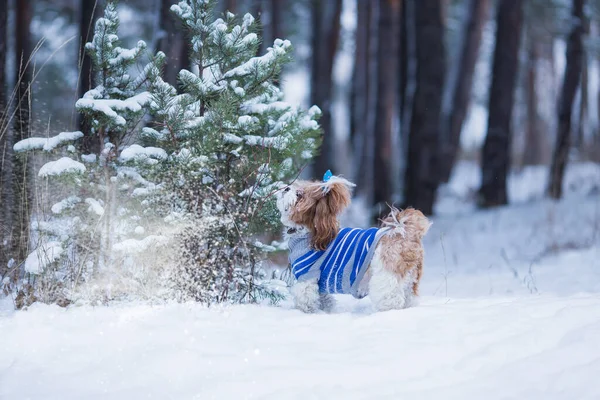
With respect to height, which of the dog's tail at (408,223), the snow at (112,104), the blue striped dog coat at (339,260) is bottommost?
the blue striped dog coat at (339,260)

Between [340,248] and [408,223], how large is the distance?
0.54m

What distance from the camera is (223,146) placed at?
5.02m

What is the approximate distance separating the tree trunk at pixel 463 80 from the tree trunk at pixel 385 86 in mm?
2797

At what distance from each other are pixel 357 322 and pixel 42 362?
6.64 ft

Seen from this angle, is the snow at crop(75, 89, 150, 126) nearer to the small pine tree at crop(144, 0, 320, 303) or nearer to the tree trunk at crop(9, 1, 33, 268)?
the small pine tree at crop(144, 0, 320, 303)

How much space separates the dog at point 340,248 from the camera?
14.8ft

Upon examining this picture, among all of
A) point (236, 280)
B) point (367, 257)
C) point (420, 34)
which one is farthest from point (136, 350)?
point (420, 34)

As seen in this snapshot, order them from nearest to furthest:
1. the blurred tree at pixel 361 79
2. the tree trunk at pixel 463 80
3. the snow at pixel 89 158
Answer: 1. the snow at pixel 89 158
2. the tree trunk at pixel 463 80
3. the blurred tree at pixel 361 79

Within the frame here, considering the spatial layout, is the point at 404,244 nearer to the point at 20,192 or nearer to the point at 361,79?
the point at 20,192

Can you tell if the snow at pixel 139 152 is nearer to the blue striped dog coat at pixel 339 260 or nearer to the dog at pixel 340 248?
the dog at pixel 340 248

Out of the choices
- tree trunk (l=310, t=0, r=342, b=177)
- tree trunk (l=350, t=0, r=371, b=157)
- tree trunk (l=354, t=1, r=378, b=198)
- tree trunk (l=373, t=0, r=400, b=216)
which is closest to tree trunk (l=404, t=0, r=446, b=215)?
tree trunk (l=373, t=0, r=400, b=216)

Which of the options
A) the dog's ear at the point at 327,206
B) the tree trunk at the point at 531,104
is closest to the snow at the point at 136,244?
the dog's ear at the point at 327,206

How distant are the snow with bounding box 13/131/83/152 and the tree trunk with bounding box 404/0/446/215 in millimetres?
7887

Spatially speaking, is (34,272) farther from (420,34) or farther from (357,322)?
(420,34)
